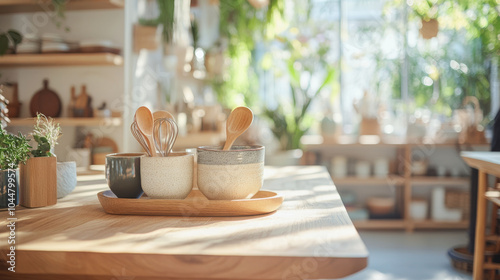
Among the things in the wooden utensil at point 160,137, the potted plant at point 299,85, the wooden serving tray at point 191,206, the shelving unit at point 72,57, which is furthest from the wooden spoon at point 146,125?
the potted plant at point 299,85

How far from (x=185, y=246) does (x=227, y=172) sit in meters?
0.29

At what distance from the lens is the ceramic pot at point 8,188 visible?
114 cm

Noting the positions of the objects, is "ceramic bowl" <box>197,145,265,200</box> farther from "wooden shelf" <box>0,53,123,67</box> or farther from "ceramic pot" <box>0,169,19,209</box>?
"wooden shelf" <box>0,53,123,67</box>

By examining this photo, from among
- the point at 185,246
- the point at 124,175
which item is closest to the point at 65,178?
the point at 124,175

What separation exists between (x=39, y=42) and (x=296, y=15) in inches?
111

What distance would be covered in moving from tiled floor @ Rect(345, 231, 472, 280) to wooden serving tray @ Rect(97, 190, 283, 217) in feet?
5.72

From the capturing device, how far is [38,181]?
1147 millimetres

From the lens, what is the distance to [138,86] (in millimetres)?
3543

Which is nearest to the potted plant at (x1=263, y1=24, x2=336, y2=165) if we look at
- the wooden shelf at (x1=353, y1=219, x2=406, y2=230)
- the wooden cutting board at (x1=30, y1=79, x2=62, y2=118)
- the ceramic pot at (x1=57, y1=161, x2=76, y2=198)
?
the wooden shelf at (x1=353, y1=219, x2=406, y2=230)

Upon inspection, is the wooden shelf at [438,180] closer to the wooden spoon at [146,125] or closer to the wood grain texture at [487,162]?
the wood grain texture at [487,162]

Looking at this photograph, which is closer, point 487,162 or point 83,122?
point 487,162

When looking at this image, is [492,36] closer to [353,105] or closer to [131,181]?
[353,105]

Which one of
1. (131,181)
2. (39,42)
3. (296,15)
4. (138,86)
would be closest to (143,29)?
(138,86)

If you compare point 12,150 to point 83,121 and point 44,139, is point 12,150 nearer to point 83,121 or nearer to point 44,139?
point 44,139
